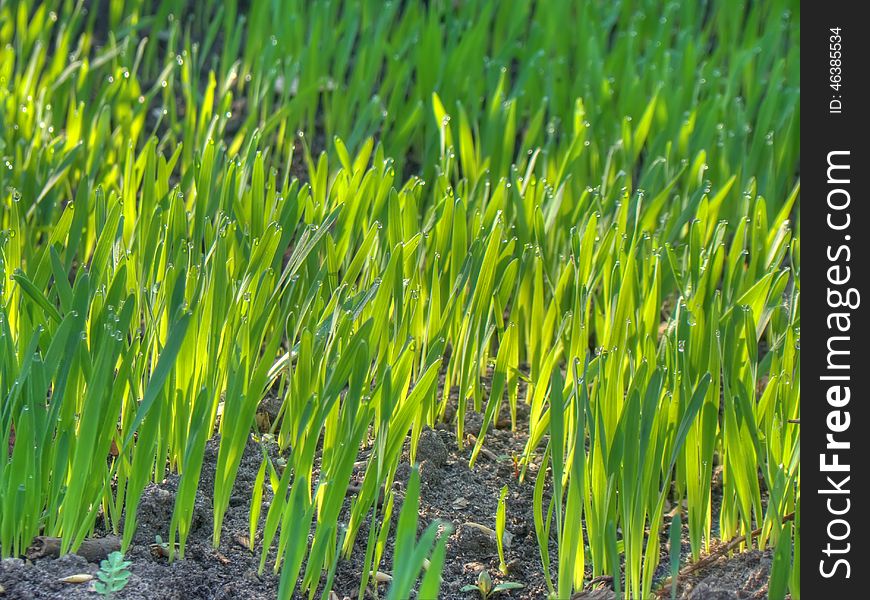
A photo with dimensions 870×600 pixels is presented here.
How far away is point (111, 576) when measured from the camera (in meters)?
1.53

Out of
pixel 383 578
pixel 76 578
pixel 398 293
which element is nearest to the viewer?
pixel 76 578

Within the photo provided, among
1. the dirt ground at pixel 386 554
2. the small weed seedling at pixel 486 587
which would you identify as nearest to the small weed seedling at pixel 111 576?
the dirt ground at pixel 386 554

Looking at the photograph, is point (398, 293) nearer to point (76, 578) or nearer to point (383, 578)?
point (383, 578)

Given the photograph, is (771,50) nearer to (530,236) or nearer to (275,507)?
(530,236)

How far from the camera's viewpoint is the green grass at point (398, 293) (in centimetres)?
154

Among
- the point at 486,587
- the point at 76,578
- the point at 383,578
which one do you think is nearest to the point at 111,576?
the point at 76,578

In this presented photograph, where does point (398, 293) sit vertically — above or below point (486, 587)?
above

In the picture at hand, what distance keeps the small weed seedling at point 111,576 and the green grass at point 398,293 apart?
0.08m

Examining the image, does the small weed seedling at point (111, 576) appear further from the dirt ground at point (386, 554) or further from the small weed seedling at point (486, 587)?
the small weed seedling at point (486, 587)

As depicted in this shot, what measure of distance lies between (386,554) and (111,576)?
42cm

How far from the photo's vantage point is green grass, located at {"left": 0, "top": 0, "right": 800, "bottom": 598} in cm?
154

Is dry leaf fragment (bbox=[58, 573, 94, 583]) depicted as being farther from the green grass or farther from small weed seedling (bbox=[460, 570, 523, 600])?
small weed seedling (bbox=[460, 570, 523, 600])

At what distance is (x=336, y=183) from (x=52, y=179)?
657 millimetres

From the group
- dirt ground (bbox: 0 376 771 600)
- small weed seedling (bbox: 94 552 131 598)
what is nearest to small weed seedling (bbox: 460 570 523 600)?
dirt ground (bbox: 0 376 771 600)
